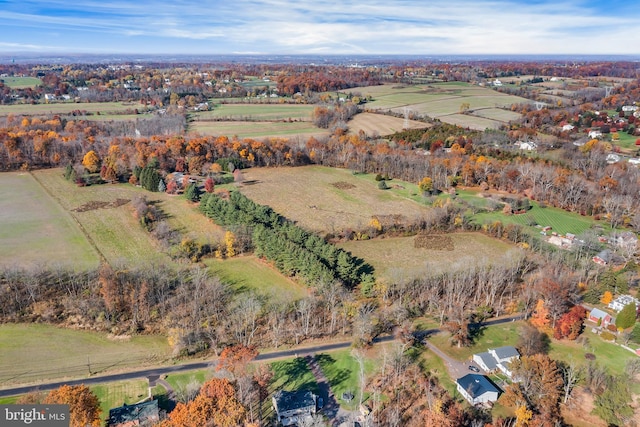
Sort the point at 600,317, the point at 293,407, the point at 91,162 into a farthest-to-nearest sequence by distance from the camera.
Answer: the point at 91,162 → the point at 600,317 → the point at 293,407

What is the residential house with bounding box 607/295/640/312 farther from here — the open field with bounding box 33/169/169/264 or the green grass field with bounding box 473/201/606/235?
the open field with bounding box 33/169/169/264

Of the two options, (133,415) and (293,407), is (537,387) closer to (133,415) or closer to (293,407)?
(293,407)

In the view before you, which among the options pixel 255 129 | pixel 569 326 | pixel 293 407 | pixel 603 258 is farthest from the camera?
pixel 255 129

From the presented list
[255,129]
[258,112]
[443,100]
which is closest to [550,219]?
[255,129]

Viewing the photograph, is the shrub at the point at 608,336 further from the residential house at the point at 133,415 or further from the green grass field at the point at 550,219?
the residential house at the point at 133,415

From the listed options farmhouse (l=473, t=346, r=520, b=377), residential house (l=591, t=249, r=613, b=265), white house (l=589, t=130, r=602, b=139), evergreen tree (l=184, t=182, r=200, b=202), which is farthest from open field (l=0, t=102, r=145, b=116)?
white house (l=589, t=130, r=602, b=139)

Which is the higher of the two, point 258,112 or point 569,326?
point 258,112
